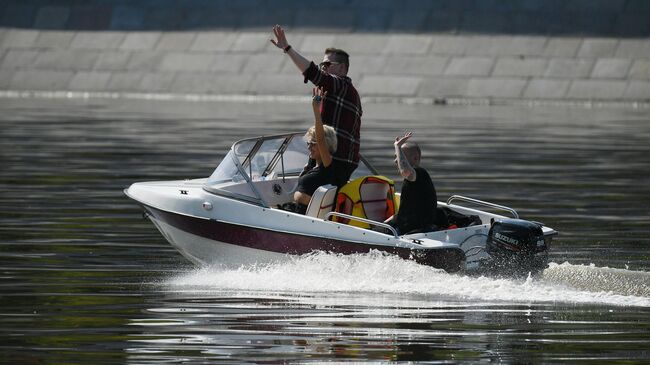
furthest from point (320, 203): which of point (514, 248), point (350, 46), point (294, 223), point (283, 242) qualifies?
point (350, 46)

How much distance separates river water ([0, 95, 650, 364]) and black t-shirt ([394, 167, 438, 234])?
572mm

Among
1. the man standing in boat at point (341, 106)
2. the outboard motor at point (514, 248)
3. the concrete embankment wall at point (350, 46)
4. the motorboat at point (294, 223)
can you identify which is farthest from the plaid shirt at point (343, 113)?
the concrete embankment wall at point (350, 46)

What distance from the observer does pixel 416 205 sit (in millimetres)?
12984

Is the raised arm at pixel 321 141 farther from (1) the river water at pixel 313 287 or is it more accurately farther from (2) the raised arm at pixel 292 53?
(1) the river water at pixel 313 287

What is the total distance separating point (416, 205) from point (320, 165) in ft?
3.39

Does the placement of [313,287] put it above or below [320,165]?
below

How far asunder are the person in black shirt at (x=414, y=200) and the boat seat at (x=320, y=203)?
55 centimetres

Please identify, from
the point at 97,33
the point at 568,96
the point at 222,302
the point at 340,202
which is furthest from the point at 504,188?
the point at 97,33

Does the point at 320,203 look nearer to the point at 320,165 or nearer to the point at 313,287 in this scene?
the point at 320,165

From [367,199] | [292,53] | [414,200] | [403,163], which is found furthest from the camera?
[367,199]

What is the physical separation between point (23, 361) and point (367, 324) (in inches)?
92.1

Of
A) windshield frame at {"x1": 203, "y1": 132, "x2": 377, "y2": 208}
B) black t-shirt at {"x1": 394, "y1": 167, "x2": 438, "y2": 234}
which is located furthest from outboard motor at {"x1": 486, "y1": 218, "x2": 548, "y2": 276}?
windshield frame at {"x1": 203, "y1": 132, "x2": 377, "y2": 208}

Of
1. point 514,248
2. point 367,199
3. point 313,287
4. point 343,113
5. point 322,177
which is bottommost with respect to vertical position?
point 313,287

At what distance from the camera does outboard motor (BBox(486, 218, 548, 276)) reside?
12.5m
